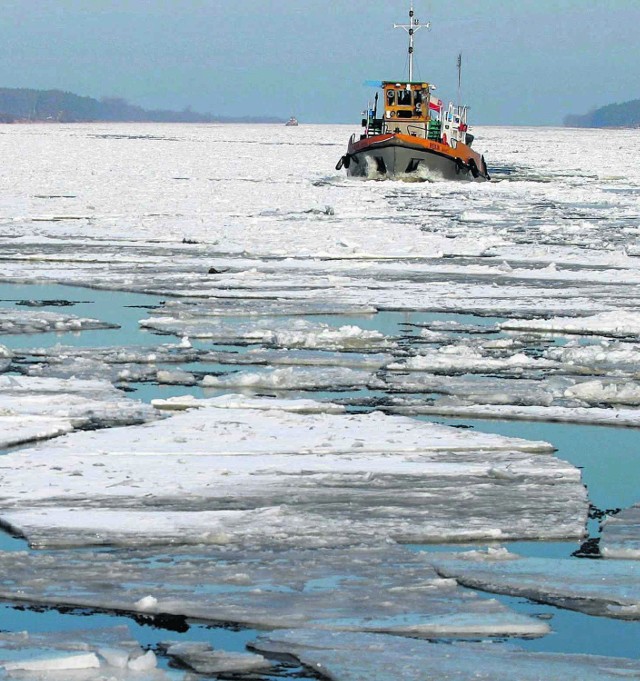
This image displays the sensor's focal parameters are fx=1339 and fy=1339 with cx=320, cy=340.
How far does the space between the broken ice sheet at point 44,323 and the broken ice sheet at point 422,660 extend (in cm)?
546

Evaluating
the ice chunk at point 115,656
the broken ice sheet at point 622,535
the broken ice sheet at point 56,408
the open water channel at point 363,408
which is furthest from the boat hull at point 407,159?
the ice chunk at point 115,656

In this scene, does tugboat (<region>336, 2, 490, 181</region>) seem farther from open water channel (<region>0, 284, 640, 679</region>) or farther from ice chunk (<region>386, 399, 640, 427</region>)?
ice chunk (<region>386, 399, 640, 427</region>)

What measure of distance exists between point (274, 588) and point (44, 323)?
211 inches

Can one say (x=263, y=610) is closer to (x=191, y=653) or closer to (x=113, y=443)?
(x=191, y=653)

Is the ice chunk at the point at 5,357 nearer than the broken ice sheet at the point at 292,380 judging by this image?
No

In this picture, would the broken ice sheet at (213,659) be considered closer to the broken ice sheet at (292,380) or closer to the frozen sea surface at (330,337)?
the frozen sea surface at (330,337)

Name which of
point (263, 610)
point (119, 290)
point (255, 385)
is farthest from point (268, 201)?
point (263, 610)

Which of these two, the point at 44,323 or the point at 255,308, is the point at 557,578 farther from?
the point at 255,308

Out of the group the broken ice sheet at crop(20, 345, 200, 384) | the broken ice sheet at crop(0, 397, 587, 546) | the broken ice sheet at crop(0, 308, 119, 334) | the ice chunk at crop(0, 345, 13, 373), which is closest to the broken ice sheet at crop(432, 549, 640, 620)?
the broken ice sheet at crop(0, 397, 587, 546)

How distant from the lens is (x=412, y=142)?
33250 mm

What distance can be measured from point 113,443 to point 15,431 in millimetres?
465

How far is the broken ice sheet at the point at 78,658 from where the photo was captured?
9.64 feet

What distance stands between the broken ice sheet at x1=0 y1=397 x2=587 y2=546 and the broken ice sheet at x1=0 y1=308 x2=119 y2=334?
9.45 feet

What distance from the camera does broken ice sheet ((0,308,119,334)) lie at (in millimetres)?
8430
